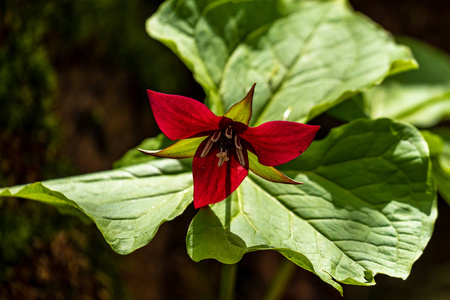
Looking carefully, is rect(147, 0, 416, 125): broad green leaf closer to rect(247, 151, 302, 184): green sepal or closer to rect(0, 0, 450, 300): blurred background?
rect(247, 151, 302, 184): green sepal

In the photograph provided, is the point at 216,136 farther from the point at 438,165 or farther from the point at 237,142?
the point at 438,165

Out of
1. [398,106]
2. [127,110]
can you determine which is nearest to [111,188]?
[127,110]

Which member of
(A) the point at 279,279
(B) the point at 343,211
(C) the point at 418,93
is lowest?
(A) the point at 279,279

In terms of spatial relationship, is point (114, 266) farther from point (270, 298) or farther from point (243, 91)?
point (243, 91)

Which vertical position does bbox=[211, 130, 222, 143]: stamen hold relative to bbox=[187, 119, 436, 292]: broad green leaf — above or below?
above

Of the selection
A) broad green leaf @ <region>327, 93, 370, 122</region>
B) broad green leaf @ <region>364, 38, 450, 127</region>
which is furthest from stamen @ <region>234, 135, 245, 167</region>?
broad green leaf @ <region>364, 38, 450, 127</region>

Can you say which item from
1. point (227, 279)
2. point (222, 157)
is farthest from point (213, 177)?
point (227, 279)
